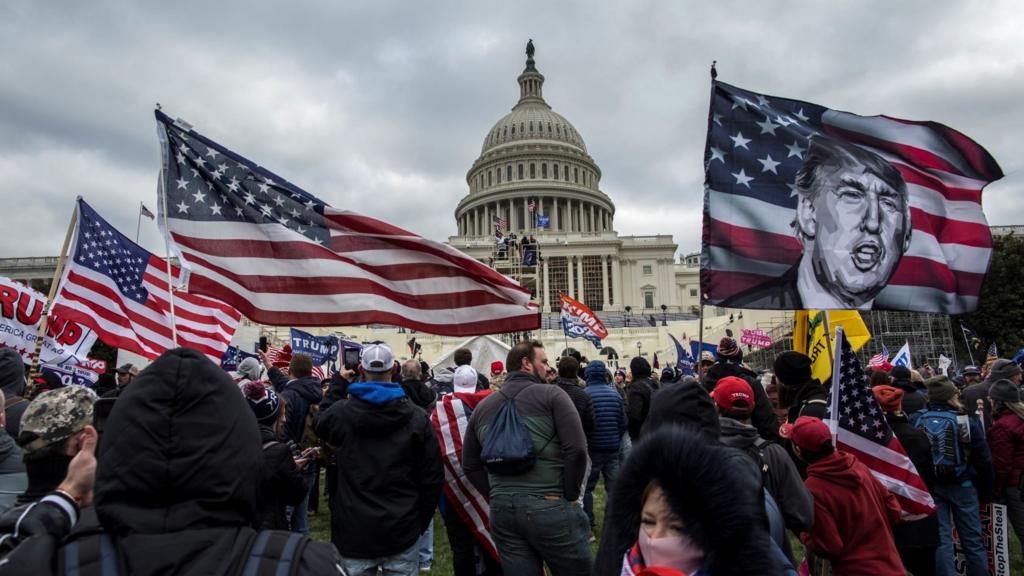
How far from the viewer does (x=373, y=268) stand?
524 cm

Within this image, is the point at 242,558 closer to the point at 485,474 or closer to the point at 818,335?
the point at 485,474

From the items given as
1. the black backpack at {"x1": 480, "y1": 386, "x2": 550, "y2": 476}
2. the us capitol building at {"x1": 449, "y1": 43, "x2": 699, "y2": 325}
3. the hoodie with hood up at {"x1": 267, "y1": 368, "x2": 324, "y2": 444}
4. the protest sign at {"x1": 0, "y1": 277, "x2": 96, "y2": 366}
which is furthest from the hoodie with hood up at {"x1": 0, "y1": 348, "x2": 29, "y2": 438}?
the us capitol building at {"x1": 449, "y1": 43, "x2": 699, "y2": 325}

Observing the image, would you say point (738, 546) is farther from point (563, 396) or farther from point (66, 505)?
point (563, 396)

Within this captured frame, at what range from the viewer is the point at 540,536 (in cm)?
385

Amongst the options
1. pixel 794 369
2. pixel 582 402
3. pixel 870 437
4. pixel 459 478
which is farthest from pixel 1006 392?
pixel 459 478

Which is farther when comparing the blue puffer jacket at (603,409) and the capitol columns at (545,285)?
the capitol columns at (545,285)

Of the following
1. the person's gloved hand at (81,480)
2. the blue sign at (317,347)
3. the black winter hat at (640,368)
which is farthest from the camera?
the blue sign at (317,347)

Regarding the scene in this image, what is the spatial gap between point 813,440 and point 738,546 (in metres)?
2.05

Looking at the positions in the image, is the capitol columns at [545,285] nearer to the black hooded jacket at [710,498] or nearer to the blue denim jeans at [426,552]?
the blue denim jeans at [426,552]

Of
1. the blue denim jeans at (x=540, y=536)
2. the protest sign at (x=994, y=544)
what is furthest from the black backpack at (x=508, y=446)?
the protest sign at (x=994, y=544)

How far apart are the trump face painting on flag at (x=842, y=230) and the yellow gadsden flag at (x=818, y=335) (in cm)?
34

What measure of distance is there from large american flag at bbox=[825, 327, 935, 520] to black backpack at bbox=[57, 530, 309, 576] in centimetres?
324

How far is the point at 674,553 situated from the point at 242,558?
1.03 meters

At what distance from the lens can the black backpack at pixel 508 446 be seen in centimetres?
389
